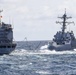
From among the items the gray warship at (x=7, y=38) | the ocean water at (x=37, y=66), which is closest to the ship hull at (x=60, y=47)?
the gray warship at (x=7, y=38)

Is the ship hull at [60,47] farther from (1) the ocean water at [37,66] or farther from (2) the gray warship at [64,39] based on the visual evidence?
(1) the ocean water at [37,66]

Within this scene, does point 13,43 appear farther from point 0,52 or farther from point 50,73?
point 50,73

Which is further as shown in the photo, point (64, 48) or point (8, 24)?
point (64, 48)

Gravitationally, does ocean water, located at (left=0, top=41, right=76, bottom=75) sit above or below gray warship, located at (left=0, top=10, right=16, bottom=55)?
below

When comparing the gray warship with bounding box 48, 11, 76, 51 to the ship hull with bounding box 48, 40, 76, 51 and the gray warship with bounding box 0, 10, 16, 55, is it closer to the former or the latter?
the ship hull with bounding box 48, 40, 76, 51

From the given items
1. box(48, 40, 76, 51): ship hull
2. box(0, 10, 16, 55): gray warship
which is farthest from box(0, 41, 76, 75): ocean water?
box(48, 40, 76, 51): ship hull

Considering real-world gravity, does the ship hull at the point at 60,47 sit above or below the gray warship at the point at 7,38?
below

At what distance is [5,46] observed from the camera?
5084 inches

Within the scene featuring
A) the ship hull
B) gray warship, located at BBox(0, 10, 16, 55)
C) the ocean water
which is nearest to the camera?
the ocean water

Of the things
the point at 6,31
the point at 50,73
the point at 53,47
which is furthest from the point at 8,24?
the point at 50,73

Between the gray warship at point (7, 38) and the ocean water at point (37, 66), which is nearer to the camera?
the ocean water at point (37, 66)

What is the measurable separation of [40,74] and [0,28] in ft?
219

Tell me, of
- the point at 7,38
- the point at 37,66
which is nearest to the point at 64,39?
the point at 7,38

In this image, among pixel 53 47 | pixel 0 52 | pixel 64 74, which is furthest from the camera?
pixel 53 47
